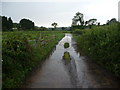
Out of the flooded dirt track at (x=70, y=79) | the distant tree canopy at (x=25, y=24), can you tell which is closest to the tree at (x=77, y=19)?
the distant tree canopy at (x=25, y=24)

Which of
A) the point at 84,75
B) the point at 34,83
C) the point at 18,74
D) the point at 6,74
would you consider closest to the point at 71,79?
the point at 84,75

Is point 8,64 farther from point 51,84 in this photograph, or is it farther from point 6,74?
point 51,84

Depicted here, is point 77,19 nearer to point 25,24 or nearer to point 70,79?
point 25,24

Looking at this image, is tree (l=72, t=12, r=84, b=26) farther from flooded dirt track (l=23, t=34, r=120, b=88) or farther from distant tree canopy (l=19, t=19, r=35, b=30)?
flooded dirt track (l=23, t=34, r=120, b=88)

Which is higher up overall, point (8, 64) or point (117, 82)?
point (8, 64)

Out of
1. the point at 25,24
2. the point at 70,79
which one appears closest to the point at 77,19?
the point at 25,24

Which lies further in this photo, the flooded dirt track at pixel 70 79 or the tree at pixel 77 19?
the tree at pixel 77 19

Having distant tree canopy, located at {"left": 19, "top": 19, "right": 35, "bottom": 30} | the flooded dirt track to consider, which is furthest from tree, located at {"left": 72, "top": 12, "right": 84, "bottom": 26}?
the flooded dirt track

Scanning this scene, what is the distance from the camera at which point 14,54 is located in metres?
7.89

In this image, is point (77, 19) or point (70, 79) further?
point (77, 19)

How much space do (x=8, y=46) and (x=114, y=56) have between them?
216 inches

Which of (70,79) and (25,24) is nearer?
(70,79)

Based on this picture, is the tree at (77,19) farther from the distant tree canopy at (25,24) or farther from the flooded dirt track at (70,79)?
the flooded dirt track at (70,79)

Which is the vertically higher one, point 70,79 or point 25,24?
point 25,24
